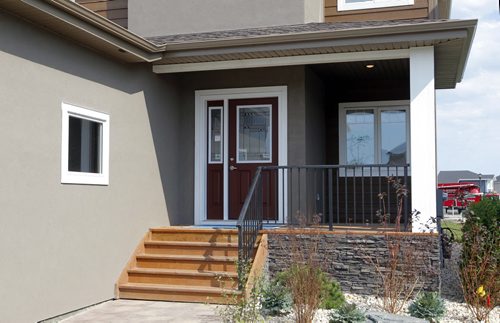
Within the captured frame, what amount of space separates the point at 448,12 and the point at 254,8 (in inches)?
250

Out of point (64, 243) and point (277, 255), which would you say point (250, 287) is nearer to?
point (277, 255)

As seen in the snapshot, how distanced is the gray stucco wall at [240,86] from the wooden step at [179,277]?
1931 millimetres

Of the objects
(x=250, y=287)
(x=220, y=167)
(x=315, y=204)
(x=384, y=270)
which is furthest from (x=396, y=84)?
(x=250, y=287)

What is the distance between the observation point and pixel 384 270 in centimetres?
718

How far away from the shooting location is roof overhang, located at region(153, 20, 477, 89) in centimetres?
700

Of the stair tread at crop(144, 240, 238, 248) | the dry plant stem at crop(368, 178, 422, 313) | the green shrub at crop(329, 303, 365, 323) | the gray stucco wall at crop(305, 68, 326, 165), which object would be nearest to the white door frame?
the gray stucco wall at crop(305, 68, 326, 165)

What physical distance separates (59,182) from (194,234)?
2.31m

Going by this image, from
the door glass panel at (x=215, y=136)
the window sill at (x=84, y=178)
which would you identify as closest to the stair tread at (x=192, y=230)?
the window sill at (x=84, y=178)

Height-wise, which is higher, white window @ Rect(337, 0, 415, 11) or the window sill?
white window @ Rect(337, 0, 415, 11)

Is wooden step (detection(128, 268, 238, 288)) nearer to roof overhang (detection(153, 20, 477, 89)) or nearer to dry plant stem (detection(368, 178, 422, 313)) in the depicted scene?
dry plant stem (detection(368, 178, 422, 313))

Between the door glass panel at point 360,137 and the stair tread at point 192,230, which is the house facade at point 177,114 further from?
the stair tread at point 192,230

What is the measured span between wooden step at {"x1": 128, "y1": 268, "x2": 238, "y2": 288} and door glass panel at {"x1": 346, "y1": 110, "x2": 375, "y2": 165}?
4.34m

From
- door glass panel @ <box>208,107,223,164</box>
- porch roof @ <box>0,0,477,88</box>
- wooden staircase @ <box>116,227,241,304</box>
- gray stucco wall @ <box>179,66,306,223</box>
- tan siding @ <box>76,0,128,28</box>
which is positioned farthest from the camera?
tan siding @ <box>76,0,128,28</box>

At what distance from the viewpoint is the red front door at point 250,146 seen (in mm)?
9195
